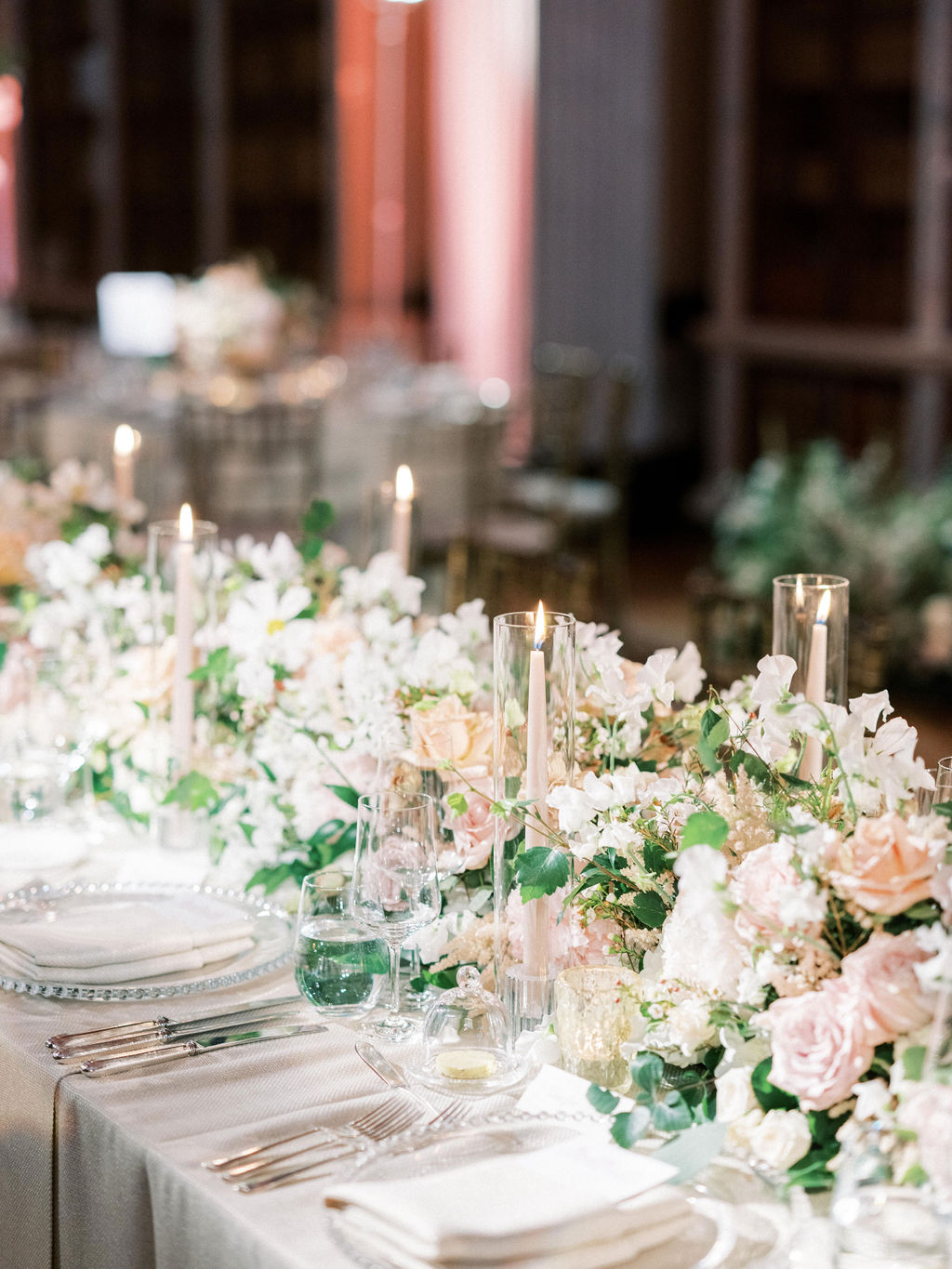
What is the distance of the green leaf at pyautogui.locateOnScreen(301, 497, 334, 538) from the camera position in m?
2.21

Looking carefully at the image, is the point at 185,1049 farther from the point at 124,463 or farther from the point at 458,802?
the point at 124,463

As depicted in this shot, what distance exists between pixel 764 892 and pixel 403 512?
43.1 inches

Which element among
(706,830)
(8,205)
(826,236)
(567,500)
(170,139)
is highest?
(170,139)

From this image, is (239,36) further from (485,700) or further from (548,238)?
(485,700)

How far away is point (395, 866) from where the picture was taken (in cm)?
141

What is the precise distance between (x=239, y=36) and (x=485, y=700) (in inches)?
337

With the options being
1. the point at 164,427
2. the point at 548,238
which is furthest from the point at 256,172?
the point at 164,427

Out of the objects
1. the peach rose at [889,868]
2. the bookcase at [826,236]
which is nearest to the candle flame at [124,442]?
the peach rose at [889,868]

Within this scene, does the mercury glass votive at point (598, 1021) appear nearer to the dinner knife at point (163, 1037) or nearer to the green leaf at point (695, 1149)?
the green leaf at point (695, 1149)

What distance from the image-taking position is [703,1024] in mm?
1207

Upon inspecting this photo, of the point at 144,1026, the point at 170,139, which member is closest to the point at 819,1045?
the point at 144,1026

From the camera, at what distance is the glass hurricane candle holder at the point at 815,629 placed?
1568 millimetres

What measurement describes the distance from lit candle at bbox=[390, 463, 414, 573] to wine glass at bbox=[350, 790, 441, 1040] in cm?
73

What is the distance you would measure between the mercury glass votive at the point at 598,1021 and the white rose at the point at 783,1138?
165mm
